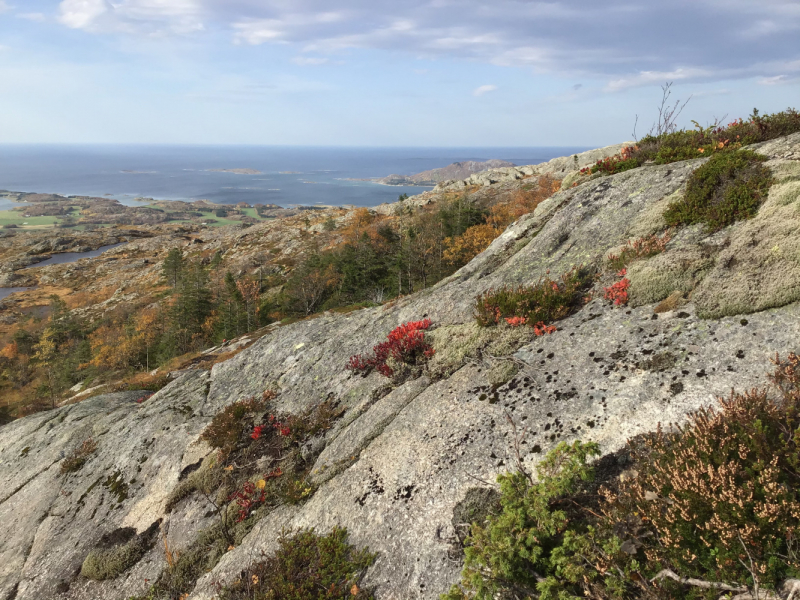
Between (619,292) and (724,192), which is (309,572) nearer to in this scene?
→ (619,292)

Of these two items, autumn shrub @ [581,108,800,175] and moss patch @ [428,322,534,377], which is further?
autumn shrub @ [581,108,800,175]

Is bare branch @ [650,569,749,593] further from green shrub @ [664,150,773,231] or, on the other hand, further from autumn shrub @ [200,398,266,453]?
autumn shrub @ [200,398,266,453]

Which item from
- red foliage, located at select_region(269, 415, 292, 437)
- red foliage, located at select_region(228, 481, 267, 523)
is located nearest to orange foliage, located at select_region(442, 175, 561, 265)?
red foliage, located at select_region(269, 415, 292, 437)

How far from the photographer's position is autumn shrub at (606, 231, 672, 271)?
34.9 feet

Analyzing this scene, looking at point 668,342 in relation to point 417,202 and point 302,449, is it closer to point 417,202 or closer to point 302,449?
point 302,449

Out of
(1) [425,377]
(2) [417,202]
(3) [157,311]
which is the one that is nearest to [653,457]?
(1) [425,377]

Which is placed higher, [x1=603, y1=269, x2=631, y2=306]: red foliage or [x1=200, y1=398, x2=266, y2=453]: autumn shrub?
[x1=603, y1=269, x2=631, y2=306]: red foliage

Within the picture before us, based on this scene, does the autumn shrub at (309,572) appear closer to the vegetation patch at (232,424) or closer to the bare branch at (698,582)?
the bare branch at (698,582)

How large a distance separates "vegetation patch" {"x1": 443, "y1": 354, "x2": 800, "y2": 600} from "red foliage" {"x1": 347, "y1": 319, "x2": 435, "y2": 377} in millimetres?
5997

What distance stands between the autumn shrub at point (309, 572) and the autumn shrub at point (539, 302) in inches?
264

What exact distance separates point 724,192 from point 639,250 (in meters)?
2.81

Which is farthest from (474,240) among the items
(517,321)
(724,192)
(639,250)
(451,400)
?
(451,400)

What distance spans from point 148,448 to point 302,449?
23.1ft

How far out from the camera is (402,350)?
39.2ft
